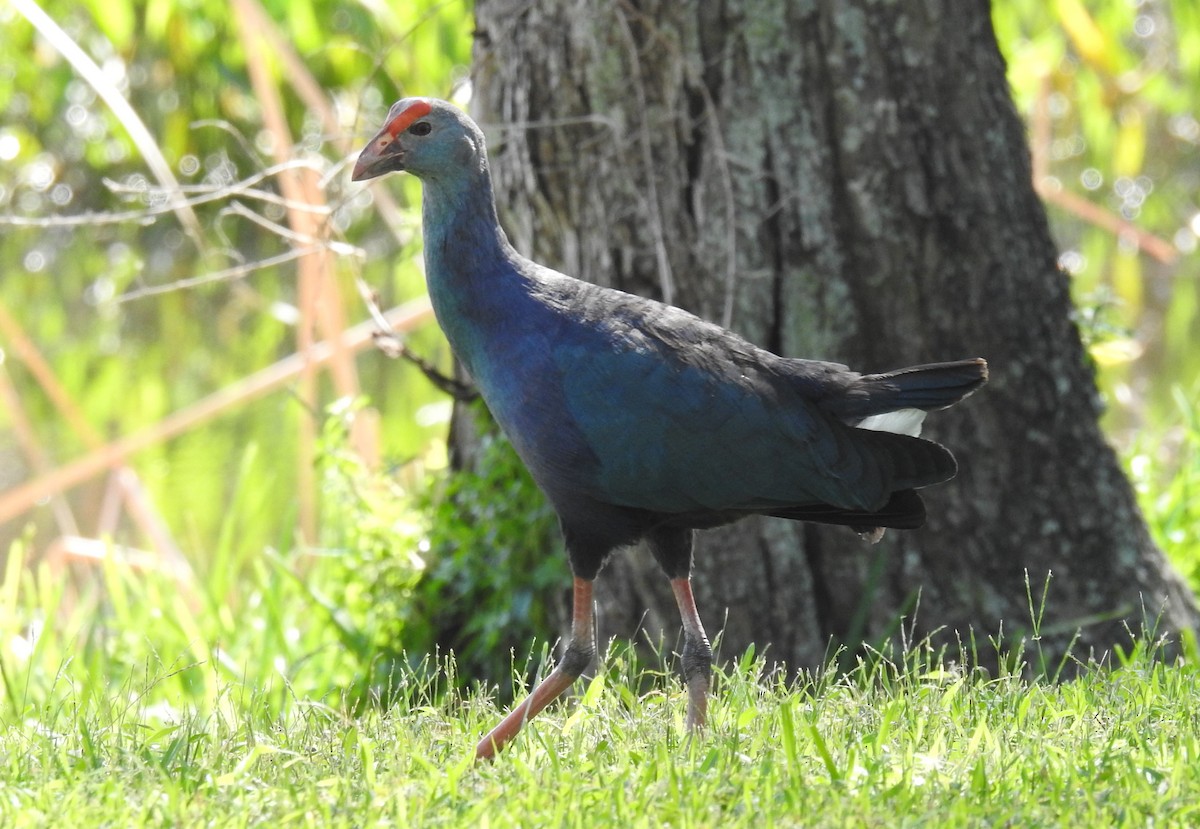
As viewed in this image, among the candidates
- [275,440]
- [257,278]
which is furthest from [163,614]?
[257,278]

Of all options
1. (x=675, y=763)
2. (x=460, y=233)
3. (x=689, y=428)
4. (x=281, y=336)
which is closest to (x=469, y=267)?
(x=460, y=233)

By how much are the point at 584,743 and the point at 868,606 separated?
1531 millimetres

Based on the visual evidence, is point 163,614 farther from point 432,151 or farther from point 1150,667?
point 1150,667

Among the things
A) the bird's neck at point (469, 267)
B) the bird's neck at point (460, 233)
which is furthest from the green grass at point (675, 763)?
the bird's neck at point (460, 233)

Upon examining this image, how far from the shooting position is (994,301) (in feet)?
13.8

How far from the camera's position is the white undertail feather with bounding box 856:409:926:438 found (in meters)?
3.27

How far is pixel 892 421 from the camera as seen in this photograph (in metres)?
3.28

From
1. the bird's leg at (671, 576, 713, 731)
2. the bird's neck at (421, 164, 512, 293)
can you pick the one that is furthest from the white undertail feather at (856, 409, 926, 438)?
the bird's neck at (421, 164, 512, 293)

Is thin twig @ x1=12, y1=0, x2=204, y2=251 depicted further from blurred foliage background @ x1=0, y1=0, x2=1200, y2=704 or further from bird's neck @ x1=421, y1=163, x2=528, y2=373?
bird's neck @ x1=421, y1=163, x2=528, y2=373

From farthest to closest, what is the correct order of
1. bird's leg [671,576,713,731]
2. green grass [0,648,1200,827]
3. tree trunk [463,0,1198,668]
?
tree trunk [463,0,1198,668] → bird's leg [671,576,713,731] → green grass [0,648,1200,827]

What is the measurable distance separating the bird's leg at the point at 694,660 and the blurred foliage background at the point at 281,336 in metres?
0.83

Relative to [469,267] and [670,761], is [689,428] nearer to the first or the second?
[469,267]

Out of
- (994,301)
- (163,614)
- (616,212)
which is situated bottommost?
(163,614)

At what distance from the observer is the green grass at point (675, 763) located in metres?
2.45
